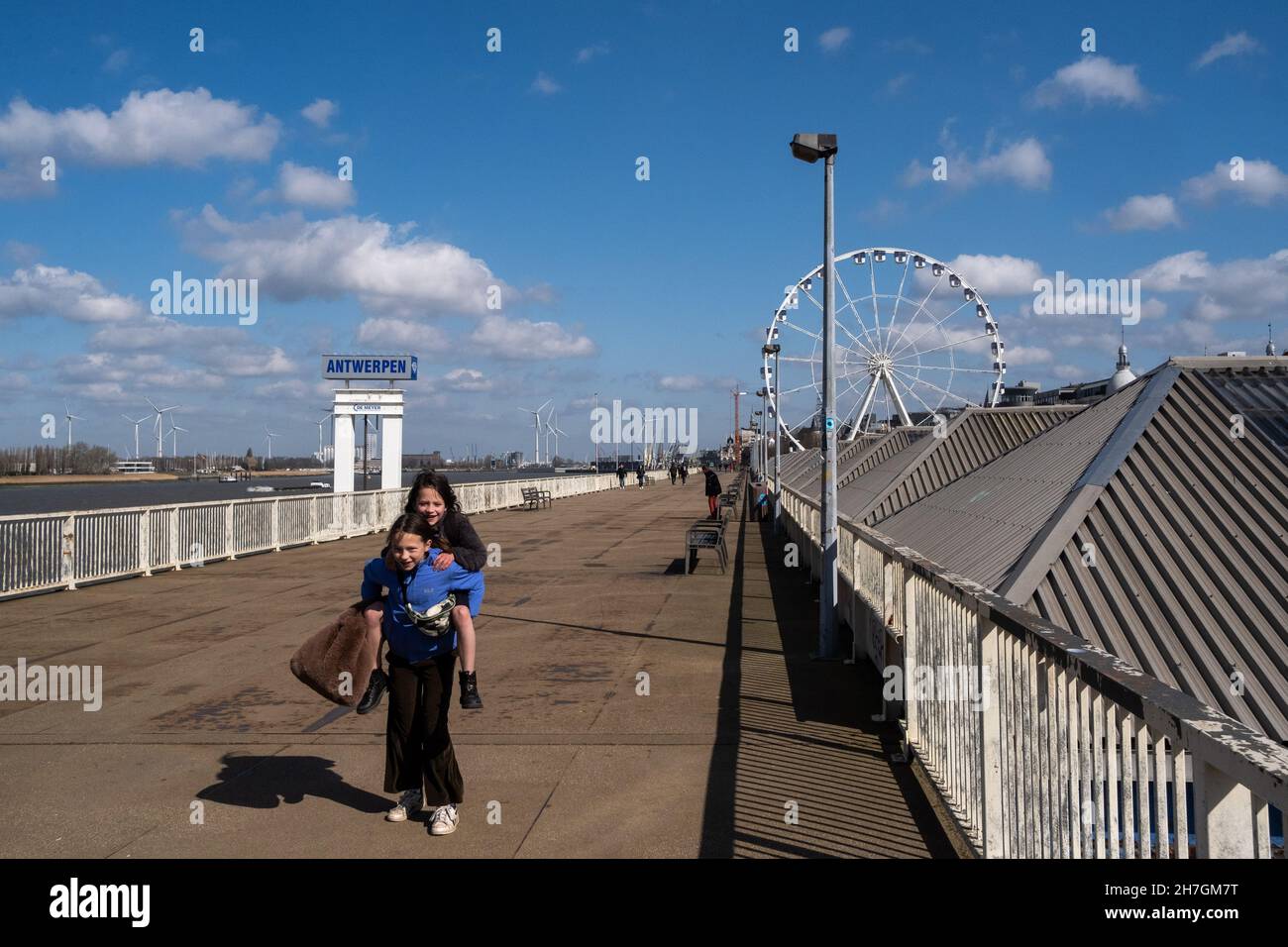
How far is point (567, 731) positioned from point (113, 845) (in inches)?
121

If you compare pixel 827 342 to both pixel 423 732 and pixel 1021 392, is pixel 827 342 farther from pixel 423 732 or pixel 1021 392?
pixel 1021 392

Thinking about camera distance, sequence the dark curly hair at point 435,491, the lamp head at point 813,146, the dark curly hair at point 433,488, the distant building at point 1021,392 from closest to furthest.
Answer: the dark curly hair at point 435,491, the dark curly hair at point 433,488, the lamp head at point 813,146, the distant building at point 1021,392

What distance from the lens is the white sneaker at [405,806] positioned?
5.34 m

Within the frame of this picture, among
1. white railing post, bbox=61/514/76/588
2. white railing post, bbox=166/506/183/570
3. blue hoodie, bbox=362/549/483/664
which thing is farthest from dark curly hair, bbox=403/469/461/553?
white railing post, bbox=166/506/183/570

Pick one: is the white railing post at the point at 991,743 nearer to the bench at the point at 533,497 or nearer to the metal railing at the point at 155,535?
the metal railing at the point at 155,535

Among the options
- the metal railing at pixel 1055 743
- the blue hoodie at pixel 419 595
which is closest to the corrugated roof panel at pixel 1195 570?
the metal railing at pixel 1055 743

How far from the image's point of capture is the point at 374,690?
533 cm

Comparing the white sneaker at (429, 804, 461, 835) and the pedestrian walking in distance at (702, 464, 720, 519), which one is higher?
the pedestrian walking in distance at (702, 464, 720, 519)

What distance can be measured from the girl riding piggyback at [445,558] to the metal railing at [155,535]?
10.8 metres

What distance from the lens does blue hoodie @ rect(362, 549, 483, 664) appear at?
5.18 m

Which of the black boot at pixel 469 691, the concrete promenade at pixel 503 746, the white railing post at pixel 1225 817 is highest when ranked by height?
the white railing post at pixel 1225 817

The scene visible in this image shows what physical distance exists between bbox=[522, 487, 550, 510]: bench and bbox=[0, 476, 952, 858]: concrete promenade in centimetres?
2839
